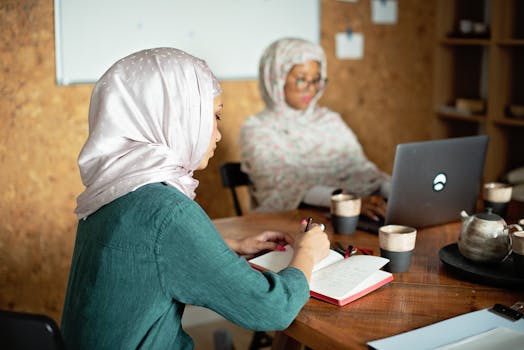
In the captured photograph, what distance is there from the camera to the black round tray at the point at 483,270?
1.44 meters

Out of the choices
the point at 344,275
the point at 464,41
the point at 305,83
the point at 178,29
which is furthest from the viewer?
the point at 464,41

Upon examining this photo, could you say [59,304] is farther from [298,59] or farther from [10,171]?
[298,59]

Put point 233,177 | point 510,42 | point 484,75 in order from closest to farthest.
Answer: point 233,177
point 510,42
point 484,75

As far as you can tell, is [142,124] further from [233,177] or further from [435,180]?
[233,177]

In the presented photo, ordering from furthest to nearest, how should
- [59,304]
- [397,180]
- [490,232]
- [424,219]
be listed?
[59,304] → [424,219] → [397,180] → [490,232]

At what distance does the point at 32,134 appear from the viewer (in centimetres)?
287

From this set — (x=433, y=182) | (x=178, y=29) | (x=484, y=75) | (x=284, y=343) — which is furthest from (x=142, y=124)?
(x=484, y=75)

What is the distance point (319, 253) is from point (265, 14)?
2.15 metres

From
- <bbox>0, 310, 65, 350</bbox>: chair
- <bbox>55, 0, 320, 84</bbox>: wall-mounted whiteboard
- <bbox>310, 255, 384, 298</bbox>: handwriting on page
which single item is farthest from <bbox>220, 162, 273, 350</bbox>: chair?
<bbox>0, 310, 65, 350</bbox>: chair

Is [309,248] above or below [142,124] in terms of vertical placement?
below

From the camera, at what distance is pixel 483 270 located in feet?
4.97

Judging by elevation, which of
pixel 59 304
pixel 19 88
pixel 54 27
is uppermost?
pixel 54 27

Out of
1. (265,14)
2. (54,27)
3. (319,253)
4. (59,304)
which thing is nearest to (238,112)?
(265,14)

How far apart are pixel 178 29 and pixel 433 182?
Answer: 5.66ft
